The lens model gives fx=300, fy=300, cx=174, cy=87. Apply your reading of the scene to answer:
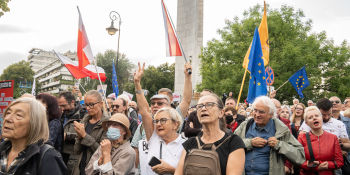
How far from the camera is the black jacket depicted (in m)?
2.16

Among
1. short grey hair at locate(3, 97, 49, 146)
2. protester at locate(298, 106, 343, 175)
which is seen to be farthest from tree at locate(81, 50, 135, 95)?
short grey hair at locate(3, 97, 49, 146)

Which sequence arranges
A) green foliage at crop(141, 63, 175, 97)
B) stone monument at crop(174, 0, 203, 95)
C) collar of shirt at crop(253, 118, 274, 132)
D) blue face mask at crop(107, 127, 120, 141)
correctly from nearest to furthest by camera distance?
blue face mask at crop(107, 127, 120, 141)
collar of shirt at crop(253, 118, 274, 132)
stone monument at crop(174, 0, 203, 95)
green foliage at crop(141, 63, 175, 97)

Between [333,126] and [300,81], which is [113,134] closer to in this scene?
[333,126]

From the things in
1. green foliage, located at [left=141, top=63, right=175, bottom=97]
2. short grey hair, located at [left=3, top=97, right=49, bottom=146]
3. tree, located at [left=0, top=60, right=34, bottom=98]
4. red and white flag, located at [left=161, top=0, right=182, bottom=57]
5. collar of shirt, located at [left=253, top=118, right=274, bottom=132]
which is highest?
tree, located at [left=0, top=60, right=34, bottom=98]

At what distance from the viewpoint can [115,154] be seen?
137 inches

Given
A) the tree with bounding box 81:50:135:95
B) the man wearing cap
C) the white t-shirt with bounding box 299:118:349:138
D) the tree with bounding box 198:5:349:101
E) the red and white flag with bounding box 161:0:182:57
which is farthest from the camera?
the tree with bounding box 81:50:135:95

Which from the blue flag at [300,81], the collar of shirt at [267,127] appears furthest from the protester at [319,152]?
the blue flag at [300,81]

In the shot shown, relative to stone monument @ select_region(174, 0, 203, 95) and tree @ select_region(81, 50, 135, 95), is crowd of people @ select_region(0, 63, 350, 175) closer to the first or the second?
stone monument @ select_region(174, 0, 203, 95)

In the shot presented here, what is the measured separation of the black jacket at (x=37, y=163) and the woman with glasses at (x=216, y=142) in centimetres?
109

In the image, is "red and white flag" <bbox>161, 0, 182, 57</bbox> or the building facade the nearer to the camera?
"red and white flag" <bbox>161, 0, 182, 57</bbox>

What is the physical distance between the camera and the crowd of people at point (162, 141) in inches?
91.2

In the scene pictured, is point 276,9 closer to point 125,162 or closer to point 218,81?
point 218,81

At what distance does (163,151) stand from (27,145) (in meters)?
1.51

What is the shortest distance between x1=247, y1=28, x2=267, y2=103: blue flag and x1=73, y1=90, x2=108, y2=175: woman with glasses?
325cm
